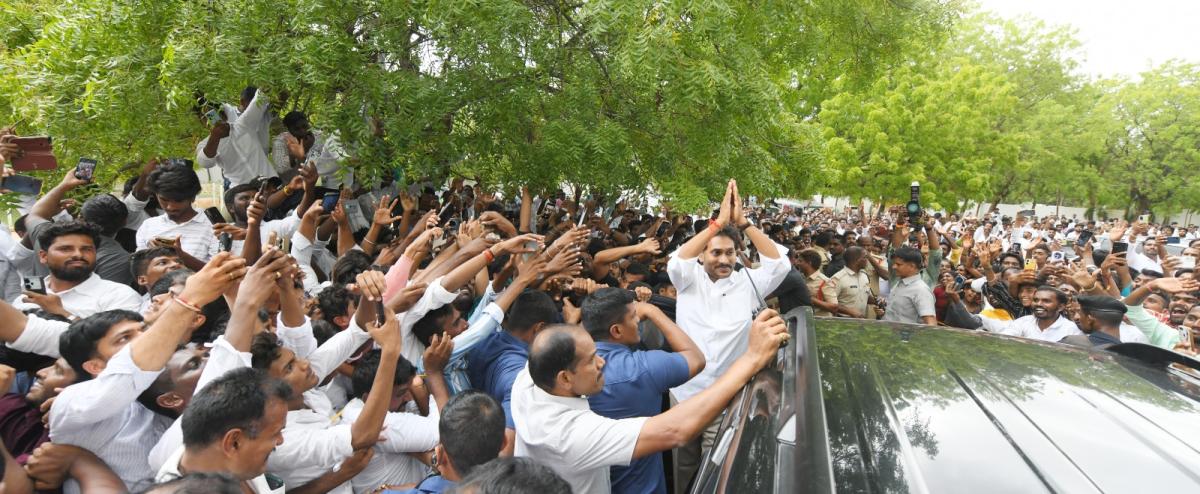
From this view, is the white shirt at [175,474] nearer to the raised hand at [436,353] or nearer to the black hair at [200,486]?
the black hair at [200,486]

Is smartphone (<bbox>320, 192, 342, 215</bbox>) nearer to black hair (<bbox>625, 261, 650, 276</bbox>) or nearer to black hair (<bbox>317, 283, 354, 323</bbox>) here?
black hair (<bbox>317, 283, 354, 323</bbox>)

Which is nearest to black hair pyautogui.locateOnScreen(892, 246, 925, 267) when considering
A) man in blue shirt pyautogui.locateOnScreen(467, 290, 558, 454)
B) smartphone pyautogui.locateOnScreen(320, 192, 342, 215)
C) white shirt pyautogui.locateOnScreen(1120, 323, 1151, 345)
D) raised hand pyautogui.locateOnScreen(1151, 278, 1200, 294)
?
white shirt pyautogui.locateOnScreen(1120, 323, 1151, 345)

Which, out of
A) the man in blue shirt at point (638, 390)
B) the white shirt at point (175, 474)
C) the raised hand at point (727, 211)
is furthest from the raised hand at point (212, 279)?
the raised hand at point (727, 211)

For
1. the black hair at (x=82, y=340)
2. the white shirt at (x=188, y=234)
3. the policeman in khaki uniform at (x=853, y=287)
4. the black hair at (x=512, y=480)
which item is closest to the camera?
the black hair at (x=512, y=480)

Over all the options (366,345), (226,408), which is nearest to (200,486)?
(226,408)

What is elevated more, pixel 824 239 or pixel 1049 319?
pixel 824 239

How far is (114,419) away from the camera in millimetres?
2238

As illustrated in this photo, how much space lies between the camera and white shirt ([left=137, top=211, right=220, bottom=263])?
4.68 meters

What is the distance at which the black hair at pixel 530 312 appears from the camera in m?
3.42

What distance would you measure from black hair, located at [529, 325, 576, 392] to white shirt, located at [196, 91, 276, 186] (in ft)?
15.7

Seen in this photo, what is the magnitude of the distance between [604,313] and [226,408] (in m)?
1.66

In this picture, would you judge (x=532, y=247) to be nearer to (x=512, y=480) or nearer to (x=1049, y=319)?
(x=512, y=480)

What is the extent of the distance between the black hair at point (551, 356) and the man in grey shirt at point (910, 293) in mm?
4194

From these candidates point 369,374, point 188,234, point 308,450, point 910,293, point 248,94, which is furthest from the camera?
point 248,94
